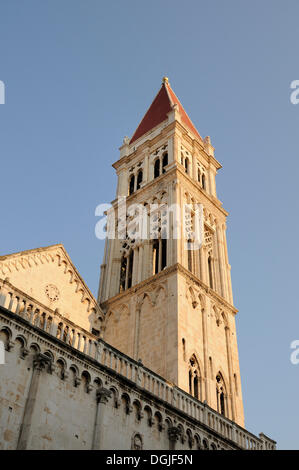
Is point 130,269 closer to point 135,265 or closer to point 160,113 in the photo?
point 135,265

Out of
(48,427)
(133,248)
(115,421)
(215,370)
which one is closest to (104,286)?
A: (133,248)

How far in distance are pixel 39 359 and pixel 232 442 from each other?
8.52 meters

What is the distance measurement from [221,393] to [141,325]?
4.30m

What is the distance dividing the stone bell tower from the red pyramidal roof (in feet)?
2.72

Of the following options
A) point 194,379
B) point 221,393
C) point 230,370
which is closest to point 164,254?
point 230,370

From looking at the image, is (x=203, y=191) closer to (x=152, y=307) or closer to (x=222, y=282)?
(x=222, y=282)

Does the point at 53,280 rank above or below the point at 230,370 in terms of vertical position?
above

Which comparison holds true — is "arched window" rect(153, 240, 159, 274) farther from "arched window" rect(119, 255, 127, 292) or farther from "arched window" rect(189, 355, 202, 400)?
"arched window" rect(189, 355, 202, 400)

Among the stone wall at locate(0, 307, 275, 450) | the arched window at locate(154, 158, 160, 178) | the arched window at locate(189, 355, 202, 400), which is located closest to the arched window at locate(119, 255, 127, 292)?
the arched window at locate(154, 158, 160, 178)

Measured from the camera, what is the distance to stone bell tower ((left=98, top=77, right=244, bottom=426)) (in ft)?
74.3

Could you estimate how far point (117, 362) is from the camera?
1697cm

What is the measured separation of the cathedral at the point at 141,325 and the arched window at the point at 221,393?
45 millimetres

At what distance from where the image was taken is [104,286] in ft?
89.6

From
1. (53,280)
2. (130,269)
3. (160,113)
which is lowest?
(53,280)
